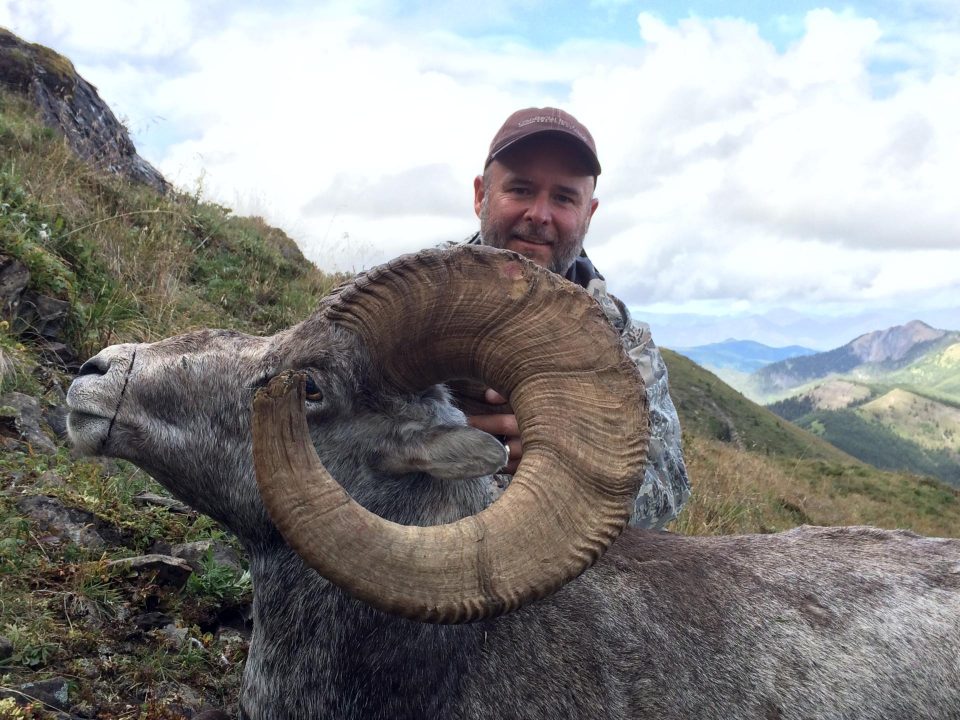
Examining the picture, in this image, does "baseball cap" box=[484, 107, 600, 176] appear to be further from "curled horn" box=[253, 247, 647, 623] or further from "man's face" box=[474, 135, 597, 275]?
"curled horn" box=[253, 247, 647, 623]

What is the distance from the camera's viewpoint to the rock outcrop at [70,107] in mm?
15062

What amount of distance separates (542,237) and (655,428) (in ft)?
6.22

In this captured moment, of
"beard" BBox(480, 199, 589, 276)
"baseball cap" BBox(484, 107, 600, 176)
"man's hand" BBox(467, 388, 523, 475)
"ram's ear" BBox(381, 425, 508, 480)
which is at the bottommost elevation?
"ram's ear" BBox(381, 425, 508, 480)

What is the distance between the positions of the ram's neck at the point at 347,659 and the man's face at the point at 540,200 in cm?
366

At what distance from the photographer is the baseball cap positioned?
21.5ft

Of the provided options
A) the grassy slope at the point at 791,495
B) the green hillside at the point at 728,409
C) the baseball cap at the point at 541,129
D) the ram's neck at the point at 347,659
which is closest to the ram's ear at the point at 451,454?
the ram's neck at the point at 347,659

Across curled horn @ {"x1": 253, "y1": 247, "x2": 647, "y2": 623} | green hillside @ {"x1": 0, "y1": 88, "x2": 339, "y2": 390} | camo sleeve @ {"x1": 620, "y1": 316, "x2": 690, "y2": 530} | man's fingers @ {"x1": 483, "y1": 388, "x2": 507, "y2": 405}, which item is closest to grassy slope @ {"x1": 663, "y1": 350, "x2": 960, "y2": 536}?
camo sleeve @ {"x1": 620, "y1": 316, "x2": 690, "y2": 530}

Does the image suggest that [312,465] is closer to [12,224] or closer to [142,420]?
[142,420]

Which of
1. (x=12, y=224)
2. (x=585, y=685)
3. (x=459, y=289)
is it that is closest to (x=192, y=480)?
(x=459, y=289)

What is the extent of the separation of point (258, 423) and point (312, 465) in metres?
0.29

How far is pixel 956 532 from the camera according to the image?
2497 centimetres

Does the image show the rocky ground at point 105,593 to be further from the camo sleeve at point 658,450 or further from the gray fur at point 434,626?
the camo sleeve at point 658,450

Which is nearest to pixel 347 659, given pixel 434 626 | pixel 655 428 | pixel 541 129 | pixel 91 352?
pixel 434 626

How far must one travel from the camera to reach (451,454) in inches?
156
